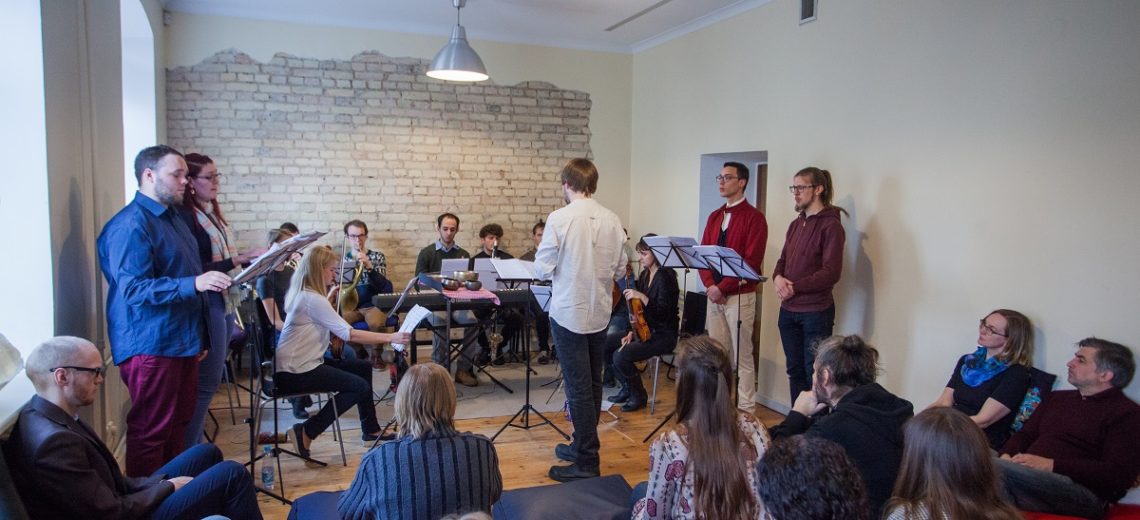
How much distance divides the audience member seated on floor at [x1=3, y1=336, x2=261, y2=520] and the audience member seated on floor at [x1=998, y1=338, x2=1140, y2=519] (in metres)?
3.08

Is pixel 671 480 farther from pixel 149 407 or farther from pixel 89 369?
pixel 149 407

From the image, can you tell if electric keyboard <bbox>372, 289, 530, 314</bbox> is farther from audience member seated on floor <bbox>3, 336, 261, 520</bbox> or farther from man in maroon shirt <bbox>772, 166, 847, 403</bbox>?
→ audience member seated on floor <bbox>3, 336, 261, 520</bbox>

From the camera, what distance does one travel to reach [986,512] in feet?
5.57

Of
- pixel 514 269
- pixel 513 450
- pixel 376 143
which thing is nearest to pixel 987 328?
pixel 514 269

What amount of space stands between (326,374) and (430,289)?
1724 millimetres

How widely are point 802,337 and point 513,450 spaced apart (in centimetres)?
196

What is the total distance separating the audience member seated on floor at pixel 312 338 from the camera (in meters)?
3.72

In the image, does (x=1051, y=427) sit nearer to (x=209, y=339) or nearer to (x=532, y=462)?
(x=532, y=462)

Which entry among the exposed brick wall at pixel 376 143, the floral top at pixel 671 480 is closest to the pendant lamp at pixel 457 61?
the exposed brick wall at pixel 376 143

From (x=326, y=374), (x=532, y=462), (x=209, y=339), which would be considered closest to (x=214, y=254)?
(x=209, y=339)

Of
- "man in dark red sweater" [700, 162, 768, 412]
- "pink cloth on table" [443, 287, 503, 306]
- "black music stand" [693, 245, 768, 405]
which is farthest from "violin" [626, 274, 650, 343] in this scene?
"pink cloth on table" [443, 287, 503, 306]

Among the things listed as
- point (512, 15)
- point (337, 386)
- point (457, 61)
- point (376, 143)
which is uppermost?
point (512, 15)

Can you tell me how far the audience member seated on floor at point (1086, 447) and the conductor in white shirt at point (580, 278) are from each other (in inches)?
73.5

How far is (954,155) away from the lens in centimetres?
383
